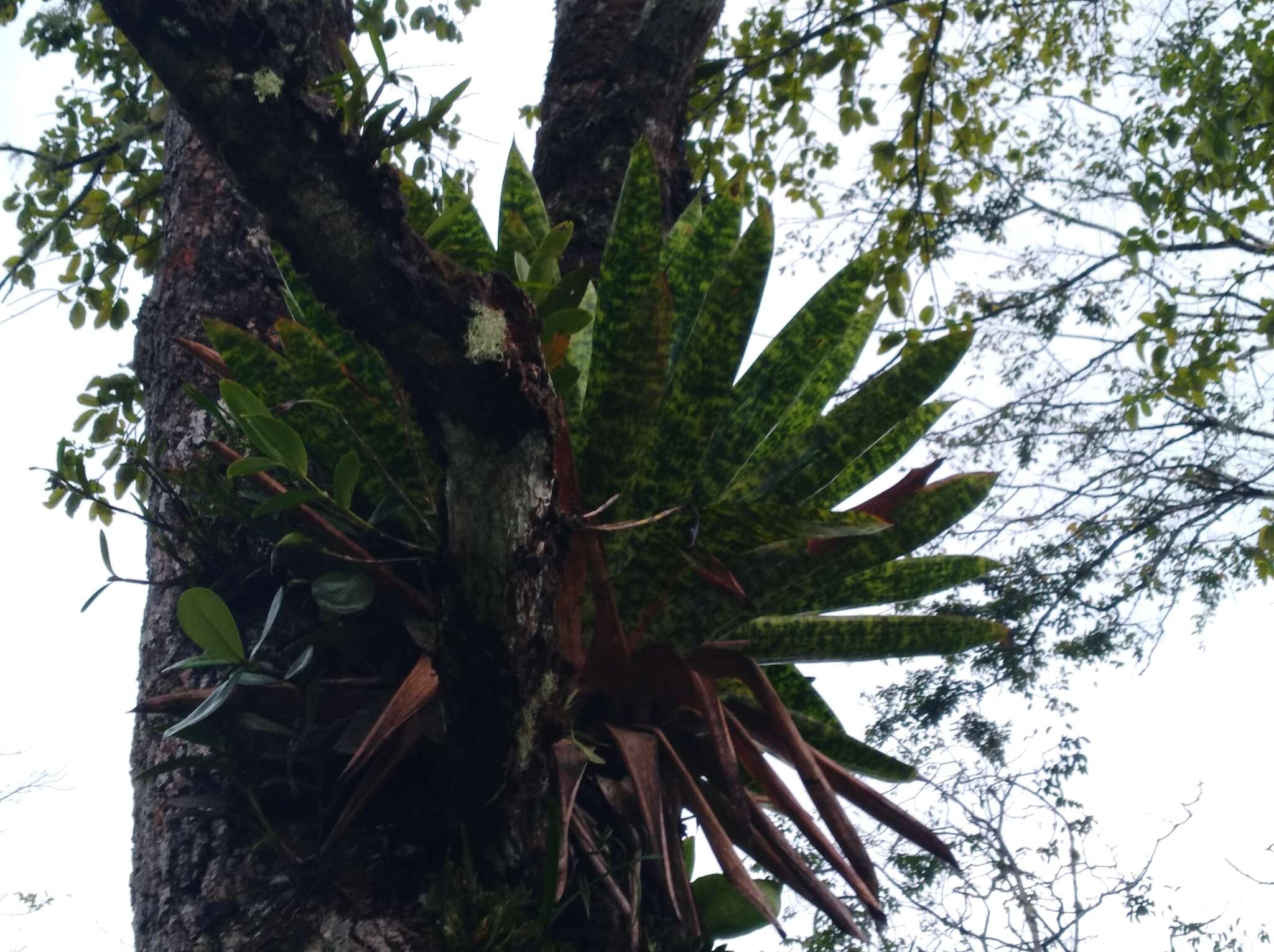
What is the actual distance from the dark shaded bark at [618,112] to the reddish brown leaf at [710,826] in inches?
42.4

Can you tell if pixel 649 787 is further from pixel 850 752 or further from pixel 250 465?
Answer: pixel 250 465

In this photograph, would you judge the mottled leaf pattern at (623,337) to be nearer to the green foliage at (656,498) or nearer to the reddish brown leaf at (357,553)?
the green foliage at (656,498)

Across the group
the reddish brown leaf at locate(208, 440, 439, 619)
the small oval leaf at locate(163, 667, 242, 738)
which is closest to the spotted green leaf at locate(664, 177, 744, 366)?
the reddish brown leaf at locate(208, 440, 439, 619)

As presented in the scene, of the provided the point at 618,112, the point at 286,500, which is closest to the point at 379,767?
the point at 286,500

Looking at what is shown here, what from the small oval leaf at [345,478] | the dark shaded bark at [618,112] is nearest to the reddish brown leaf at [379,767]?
the small oval leaf at [345,478]

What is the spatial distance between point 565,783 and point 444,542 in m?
0.28

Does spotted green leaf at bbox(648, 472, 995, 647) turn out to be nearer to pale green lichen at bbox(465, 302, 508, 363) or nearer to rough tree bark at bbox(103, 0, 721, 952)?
rough tree bark at bbox(103, 0, 721, 952)

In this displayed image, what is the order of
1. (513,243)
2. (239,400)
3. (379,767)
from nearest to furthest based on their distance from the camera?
1. (239,400)
2. (379,767)
3. (513,243)

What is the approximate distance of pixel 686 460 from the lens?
1210 millimetres

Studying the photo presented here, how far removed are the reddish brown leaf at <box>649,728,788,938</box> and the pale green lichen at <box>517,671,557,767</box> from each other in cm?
22

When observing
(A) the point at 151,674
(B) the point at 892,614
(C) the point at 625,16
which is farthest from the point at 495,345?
(C) the point at 625,16

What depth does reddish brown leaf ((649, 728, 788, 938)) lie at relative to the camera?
1150 millimetres

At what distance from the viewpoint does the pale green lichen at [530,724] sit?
1016mm

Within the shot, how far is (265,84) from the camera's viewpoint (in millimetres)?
917
